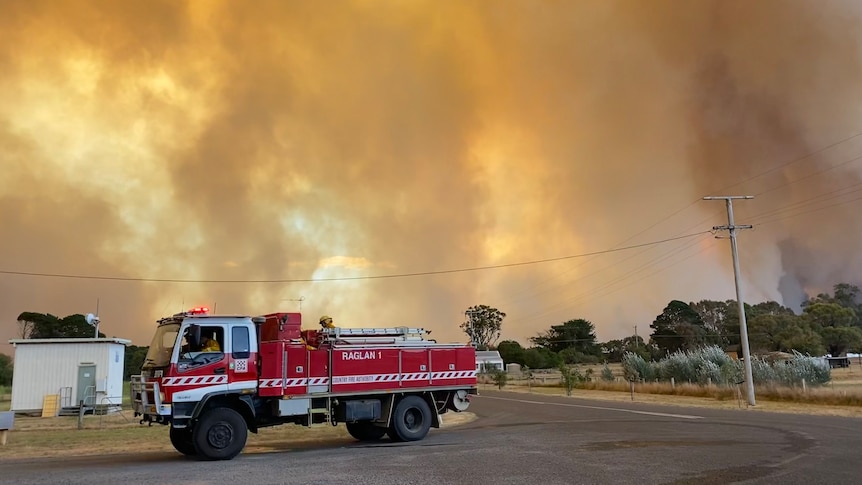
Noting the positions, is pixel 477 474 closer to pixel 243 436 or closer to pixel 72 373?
pixel 243 436

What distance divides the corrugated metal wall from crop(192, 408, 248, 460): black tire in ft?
61.3

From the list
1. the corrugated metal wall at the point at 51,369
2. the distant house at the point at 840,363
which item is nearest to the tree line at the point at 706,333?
the distant house at the point at 840,363

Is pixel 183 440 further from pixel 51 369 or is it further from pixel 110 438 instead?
pixel 51 369

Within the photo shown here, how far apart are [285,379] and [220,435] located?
185 centimetres

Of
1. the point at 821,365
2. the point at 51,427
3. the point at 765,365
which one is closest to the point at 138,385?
the point at 51,427

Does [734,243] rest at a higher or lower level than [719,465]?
higher

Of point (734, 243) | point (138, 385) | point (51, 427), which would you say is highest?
point (734, 243)

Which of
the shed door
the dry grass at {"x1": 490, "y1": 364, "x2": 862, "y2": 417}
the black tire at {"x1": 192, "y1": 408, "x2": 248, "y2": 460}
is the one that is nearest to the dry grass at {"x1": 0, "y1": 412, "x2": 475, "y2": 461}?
the black tire at {"x1": 192, "y1": 408, "x2": 248, "y2": 460}

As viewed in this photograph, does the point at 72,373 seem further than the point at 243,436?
Yes

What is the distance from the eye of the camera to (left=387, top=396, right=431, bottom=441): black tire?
15.3m

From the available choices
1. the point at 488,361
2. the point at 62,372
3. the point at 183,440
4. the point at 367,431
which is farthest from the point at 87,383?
the point at 488,361

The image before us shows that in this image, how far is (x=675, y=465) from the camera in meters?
10.2

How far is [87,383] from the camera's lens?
28.1m

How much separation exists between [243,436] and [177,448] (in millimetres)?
2265
